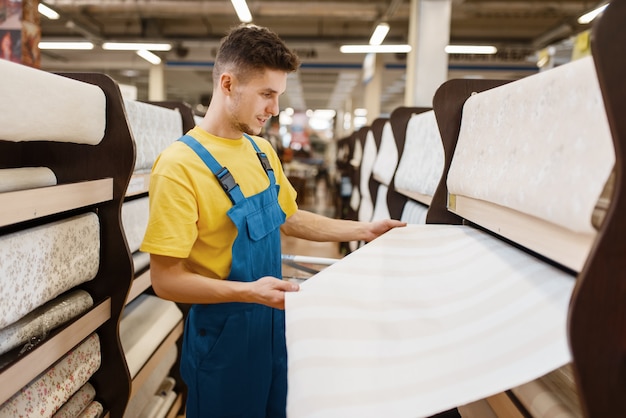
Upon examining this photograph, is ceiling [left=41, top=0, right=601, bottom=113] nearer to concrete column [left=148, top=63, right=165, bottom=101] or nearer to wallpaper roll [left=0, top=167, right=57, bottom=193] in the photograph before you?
concrete column [left=148, top=63, right=165, bottom=101]

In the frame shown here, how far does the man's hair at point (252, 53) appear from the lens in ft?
5.19

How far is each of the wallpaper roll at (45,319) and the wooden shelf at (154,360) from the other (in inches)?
18.2

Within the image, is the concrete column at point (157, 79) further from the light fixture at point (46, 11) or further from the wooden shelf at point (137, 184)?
the wooden shelf at point (137, 184)

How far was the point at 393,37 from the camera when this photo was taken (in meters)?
13.3

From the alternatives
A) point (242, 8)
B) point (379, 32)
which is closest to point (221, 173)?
point (242, 8)

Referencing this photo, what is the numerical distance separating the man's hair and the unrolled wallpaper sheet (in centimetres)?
79

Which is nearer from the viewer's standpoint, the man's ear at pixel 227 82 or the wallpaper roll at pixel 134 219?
the man's ear at pixel 227 82

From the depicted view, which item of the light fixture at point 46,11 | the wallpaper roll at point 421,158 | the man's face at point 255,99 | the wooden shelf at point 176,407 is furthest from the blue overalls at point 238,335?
the light fixture at point 46,11

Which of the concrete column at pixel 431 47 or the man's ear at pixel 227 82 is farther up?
the concrete column at pixel 431 47

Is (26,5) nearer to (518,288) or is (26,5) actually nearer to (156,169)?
(156,169)

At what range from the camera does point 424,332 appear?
0.90 m

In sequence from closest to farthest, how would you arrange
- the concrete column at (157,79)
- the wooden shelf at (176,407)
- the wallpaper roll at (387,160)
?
the wooden shelf at (176,407) → the wallpaper roll at (387,160) → the concrete column at (157,79)

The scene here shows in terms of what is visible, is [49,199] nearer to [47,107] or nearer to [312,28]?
[47,107]

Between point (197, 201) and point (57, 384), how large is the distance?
2.29 ft
